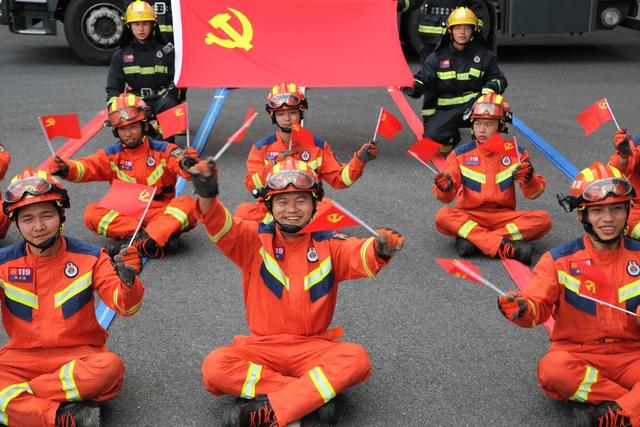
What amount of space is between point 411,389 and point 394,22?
5.60 m

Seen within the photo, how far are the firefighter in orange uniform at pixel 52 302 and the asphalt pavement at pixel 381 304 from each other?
32 cm

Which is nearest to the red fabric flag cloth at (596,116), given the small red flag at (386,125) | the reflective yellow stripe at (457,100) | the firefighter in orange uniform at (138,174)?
the small red flag at (386,125)

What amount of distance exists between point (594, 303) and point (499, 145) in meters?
2.51

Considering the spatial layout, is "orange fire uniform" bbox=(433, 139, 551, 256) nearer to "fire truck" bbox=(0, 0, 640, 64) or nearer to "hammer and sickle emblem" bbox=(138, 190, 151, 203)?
"hammer and sickle emblem" bbox=(138, 190, 151, 203)

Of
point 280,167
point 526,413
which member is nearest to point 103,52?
point 280,167

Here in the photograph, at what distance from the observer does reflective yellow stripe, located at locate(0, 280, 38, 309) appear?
4.55m

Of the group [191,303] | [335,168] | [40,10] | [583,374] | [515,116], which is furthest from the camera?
[40,10]

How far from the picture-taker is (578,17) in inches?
537

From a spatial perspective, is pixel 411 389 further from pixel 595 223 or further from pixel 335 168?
pixel 335 168

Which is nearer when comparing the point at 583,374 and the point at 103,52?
the point at 583,374

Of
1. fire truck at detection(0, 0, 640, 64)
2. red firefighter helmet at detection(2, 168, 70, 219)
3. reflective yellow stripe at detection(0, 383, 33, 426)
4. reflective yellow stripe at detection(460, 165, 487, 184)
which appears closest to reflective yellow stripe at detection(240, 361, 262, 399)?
reflective yellow stripe at detection(0, 383, 33, 426)

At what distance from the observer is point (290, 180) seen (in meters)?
4.57

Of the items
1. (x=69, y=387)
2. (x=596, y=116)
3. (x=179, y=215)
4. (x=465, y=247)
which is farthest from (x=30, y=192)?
(x=596, y=116)

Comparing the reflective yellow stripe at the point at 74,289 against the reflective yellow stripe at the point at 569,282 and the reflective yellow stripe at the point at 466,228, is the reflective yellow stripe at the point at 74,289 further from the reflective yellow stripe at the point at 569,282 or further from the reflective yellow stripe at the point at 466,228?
the reflective yellow stripe at the point at 466,228
